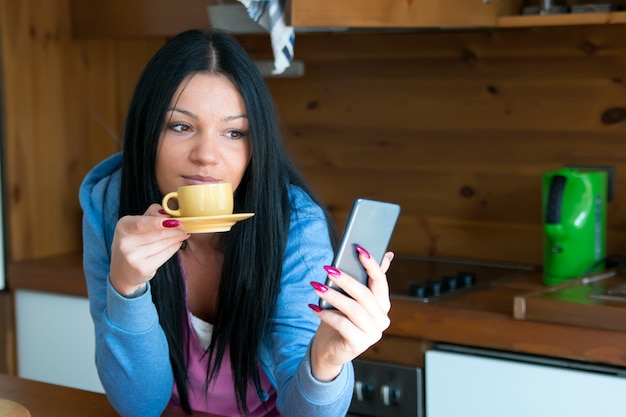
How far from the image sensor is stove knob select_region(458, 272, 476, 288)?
2217 mm

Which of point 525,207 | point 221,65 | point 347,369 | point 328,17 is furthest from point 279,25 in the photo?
point 347,369

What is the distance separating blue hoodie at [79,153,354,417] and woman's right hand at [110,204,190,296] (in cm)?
7

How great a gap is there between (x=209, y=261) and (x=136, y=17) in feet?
3.98

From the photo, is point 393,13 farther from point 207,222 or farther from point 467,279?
point 207,222

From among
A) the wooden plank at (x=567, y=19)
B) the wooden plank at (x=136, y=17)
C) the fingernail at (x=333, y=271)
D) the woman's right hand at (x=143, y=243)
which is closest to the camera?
the fingernail at (x=333, y=271)

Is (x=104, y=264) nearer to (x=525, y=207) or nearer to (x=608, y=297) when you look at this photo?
(x=608, y=297)

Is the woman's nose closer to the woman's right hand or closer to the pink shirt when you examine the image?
the woman's right hand

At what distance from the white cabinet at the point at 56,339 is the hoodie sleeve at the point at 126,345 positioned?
100 cm

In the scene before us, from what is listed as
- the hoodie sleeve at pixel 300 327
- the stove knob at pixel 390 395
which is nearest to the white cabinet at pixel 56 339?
the stove knob at pixel 390 395

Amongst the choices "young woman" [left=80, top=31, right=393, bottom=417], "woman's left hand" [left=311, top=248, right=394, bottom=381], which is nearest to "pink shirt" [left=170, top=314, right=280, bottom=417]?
"young woman" [left=80, top=31, right=393, bottom=417]

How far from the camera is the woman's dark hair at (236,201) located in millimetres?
1431

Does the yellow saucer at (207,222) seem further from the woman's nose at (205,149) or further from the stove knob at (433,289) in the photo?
the stove knob at (433,289)

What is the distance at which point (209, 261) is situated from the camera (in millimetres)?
1590

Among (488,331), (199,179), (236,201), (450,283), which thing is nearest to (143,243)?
(199,179)
